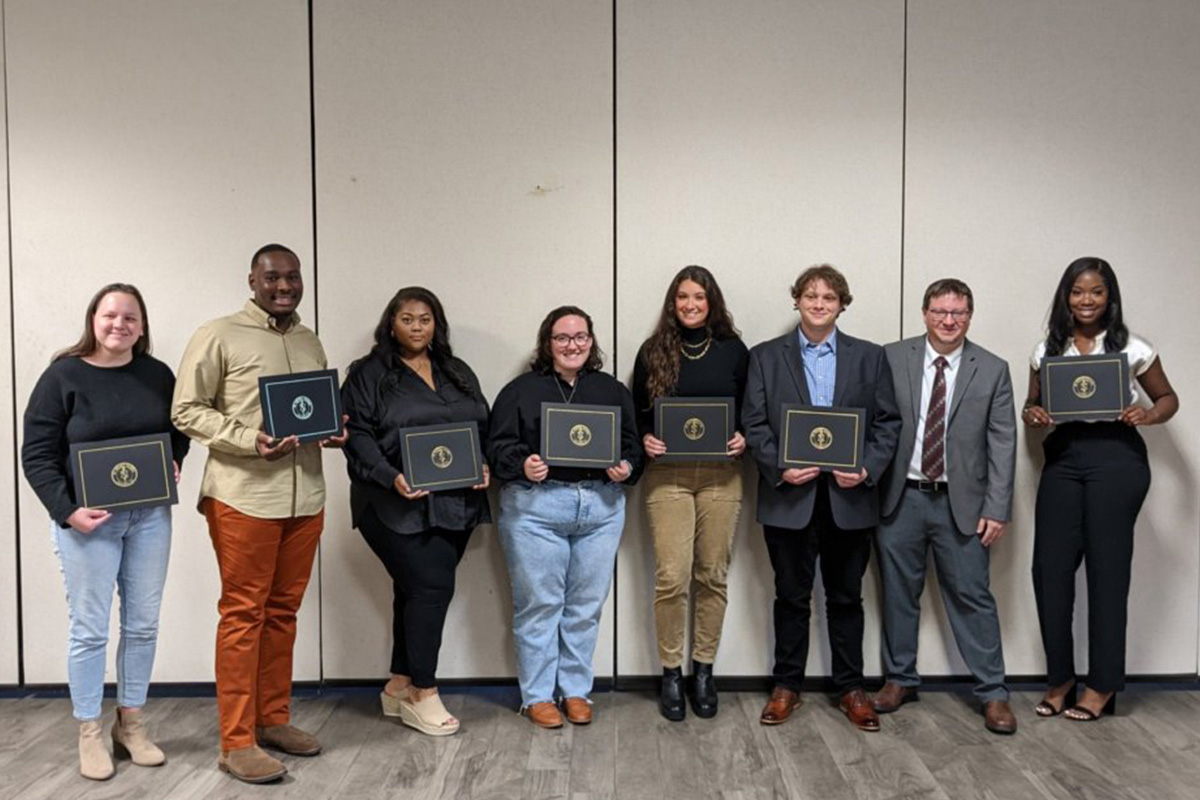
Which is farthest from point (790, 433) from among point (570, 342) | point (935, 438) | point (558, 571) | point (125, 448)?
point (125, 448)

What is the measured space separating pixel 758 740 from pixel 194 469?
7.92 ft

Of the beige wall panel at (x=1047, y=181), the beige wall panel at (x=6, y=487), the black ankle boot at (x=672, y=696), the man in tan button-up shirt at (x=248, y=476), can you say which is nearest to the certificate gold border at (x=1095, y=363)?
the beige wall panel at (x=1047, y=181)

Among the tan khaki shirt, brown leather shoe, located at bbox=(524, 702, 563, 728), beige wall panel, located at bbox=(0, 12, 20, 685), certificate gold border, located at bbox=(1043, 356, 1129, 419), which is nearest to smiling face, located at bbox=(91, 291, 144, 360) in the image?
the tan khaki shirt

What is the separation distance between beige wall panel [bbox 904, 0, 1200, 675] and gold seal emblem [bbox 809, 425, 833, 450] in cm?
79

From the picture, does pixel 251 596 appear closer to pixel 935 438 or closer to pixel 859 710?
pixel 859 710

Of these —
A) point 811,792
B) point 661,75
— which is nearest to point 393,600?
point 811,792

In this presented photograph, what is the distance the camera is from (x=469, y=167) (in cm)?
389

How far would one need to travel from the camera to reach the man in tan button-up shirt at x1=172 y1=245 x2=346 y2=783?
3021 millimetres

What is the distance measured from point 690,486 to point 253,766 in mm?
1757

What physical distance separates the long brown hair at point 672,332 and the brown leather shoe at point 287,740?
170 centimetres

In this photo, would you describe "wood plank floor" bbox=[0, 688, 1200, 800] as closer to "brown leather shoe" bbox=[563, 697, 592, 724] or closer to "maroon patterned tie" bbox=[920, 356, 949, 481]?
"brown leather shoe" bbox=[563, 697, 592, 724]

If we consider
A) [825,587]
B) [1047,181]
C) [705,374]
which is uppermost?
[1047,181]

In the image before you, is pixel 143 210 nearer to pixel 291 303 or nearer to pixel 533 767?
pixel 291 303

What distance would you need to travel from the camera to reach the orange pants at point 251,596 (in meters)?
3.04
